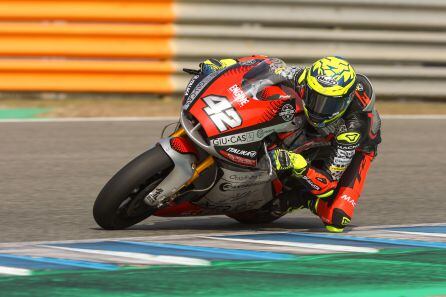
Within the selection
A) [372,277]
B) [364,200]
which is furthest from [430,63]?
[372,277]

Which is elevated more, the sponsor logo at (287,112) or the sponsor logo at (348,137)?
the sponsor logo at (287,112)

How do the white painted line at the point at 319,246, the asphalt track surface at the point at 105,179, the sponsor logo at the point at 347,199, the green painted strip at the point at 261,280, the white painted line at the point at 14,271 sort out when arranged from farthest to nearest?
the asphalt track surface at the point at 105,179
the sponsor logo at the point at 347,199
the white painted line at the point at 319,246
the white painted line at the point at 14,271
the green painted strip at the point at 261,280

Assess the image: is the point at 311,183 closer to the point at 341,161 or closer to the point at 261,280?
the point at 341,161

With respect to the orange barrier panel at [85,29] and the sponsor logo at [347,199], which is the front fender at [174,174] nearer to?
the sponsor logo at [347,199]

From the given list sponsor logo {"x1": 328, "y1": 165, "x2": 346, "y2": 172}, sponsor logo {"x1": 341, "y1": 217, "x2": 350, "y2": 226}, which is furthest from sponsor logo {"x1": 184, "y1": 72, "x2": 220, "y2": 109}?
sponsor logo {"x1": 341, "y1": 217, "x2": 350, "y2": 226}

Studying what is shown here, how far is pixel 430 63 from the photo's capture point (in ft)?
45.9

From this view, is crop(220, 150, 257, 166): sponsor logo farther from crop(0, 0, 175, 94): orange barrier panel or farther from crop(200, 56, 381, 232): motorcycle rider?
crop(0, 0, 175, 94): orange barrier panel

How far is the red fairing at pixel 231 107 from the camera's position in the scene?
6449 mm

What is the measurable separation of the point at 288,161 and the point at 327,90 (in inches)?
18.0

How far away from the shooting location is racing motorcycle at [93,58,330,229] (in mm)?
6445

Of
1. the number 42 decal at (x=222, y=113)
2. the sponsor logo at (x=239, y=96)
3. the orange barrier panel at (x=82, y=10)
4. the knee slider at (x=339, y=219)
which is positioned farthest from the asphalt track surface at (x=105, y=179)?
the orange barrier panel at (x=82, y=10)

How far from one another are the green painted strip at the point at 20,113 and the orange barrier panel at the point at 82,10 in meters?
1.05

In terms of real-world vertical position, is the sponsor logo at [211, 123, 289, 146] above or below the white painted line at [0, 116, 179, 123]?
above

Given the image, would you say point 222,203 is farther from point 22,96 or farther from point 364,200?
point 22,96
